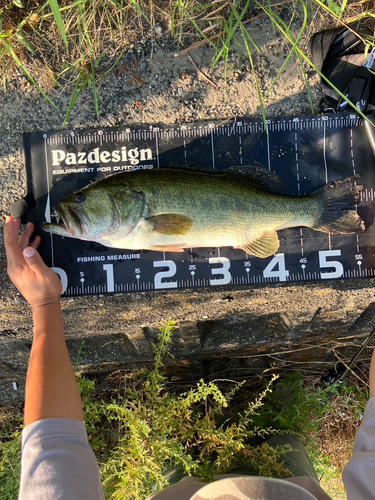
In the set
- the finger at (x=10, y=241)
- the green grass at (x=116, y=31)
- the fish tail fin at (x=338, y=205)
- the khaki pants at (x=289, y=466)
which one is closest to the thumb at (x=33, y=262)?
the finger at (x=10, y=241)

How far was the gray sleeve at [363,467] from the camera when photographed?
2.23m

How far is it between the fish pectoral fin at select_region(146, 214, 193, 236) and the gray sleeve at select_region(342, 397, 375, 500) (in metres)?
1.82

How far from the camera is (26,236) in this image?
3.00 meters

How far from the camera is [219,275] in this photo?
3094 mm

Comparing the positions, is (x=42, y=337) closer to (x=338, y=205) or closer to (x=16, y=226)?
(x=16, y=226)

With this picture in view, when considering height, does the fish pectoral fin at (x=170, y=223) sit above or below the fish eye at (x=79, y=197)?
below

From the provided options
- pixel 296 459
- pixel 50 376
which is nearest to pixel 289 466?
pixel 296 459

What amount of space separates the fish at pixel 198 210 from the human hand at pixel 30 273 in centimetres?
28

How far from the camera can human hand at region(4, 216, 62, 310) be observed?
279 cm

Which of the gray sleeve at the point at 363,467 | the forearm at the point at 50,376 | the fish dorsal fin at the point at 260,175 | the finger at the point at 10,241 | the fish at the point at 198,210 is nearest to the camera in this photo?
the gray sleeve at the point at 363,467

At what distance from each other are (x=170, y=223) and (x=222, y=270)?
632 mm

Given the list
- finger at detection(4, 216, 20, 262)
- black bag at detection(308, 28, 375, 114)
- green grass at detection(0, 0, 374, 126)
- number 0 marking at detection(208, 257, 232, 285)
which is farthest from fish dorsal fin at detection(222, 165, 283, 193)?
finger at detection(4, 216, 20, 262)

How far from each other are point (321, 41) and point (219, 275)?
6.87 ft

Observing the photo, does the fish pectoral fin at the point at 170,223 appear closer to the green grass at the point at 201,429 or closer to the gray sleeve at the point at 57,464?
the green grass at the point at 201,429
